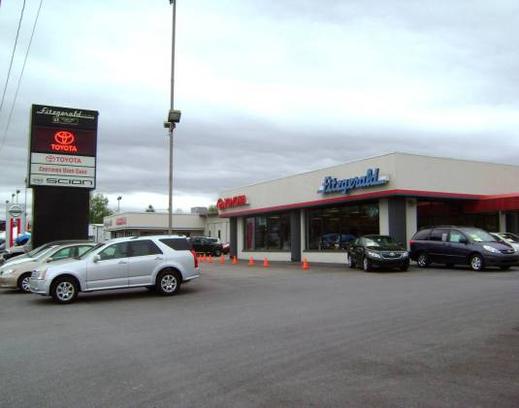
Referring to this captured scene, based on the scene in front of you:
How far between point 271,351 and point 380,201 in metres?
20.6

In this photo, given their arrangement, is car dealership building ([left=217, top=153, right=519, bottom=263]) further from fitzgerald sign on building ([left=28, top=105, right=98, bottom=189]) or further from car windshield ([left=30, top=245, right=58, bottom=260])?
car windshield ([left=30, top=245, right=58, bottom=260])

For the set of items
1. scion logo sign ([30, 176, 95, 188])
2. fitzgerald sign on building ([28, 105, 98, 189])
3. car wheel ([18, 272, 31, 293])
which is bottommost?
car wheel ([18, 272, 31, 293])

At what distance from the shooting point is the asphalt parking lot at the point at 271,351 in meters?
5.77

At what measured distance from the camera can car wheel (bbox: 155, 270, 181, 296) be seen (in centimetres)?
1573

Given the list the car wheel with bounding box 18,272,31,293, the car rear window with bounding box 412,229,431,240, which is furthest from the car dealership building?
the car wheel with bounding box 18,272,31,293

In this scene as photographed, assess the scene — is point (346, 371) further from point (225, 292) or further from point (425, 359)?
point (225, 292)

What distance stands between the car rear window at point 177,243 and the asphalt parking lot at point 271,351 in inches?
80.7

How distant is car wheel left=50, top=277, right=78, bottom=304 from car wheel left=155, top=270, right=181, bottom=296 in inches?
88.2

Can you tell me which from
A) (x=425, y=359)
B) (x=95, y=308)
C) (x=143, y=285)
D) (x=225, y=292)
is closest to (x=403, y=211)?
(x=225, y=292)

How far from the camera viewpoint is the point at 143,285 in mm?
15625

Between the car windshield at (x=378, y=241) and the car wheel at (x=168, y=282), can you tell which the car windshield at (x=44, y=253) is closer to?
the car wheel at (x=168, y=282)

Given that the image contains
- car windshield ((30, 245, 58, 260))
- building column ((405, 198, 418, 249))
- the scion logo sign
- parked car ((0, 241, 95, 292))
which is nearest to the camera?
parked car ((0, 241, 95, 292))

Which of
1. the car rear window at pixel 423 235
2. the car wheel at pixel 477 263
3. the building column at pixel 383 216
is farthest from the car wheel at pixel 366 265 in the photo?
the building column at pixel 383 216

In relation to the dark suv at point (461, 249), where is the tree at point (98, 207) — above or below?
above
